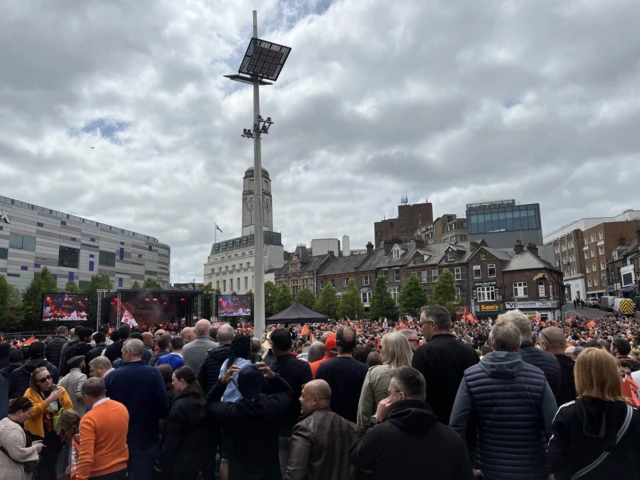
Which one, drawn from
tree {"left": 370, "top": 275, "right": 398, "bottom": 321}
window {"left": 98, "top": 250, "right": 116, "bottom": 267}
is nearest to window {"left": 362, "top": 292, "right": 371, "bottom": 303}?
tree {"left": 370, "top": 275, "right": 398, "bottom": 321}

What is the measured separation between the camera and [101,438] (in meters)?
4.60

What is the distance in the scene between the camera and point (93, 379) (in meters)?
4.77

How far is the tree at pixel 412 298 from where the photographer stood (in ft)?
186

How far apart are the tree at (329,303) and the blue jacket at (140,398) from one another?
63613 millimetres

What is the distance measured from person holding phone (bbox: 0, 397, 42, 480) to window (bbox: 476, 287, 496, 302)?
5827 centimetres

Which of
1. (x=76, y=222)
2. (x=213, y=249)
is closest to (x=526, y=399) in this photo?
(x=76, y=222)

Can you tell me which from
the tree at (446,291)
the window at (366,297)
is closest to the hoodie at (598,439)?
the tree at (446,291)

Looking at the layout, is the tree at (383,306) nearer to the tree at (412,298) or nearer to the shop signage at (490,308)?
the tree at (412,298)

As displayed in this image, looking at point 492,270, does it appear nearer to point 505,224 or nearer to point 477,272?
point 477,272

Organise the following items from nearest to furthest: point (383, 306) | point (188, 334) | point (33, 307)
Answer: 1. point (188, 334)
2. point (33, 307)
3. point (383, 306)

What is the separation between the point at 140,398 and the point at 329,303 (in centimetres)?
6448

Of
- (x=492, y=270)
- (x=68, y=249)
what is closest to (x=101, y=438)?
(x=492, y=270)

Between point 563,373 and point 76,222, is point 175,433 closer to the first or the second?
A: point 563,373

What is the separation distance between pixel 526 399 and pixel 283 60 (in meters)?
19.0
